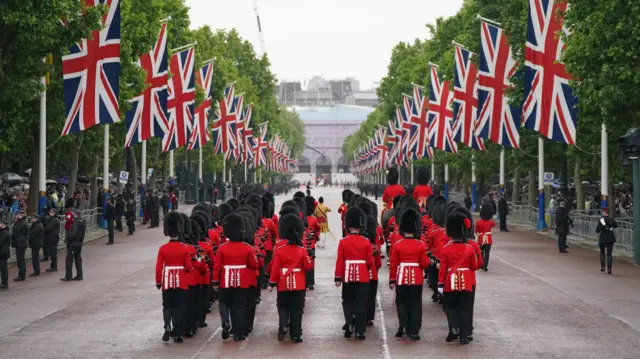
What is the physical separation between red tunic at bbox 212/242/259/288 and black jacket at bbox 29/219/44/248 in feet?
41.3

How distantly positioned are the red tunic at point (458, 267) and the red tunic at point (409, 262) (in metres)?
0.30

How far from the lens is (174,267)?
54.4ft

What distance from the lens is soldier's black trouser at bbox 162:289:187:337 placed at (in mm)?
16531

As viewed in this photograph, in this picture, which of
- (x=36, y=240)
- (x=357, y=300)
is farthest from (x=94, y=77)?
(x=357, y=300)

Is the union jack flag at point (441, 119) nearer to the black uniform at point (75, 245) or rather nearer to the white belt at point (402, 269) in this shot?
the black uniform at point (75, 245)

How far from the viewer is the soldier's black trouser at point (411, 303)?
54.2 feet

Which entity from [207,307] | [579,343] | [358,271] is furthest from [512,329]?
[207,307]

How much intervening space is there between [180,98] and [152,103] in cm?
508

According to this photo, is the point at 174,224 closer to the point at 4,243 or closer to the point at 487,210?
the point at 4,243

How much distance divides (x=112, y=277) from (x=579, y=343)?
14.3 meters

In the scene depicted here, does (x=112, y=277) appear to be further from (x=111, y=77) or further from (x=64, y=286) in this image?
(x=111, y=77)

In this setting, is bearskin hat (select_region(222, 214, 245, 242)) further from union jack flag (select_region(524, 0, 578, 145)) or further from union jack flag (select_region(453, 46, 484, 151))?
union jack flag (select_region(453, 46, 484, 151))

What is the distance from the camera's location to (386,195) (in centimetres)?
2923

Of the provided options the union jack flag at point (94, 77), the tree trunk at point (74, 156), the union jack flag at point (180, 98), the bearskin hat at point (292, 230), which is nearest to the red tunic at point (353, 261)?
the bearskin hat at point (292, 230)
